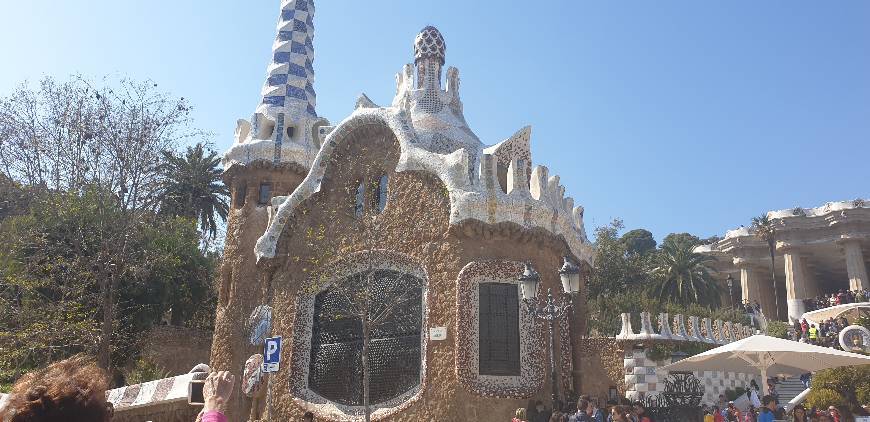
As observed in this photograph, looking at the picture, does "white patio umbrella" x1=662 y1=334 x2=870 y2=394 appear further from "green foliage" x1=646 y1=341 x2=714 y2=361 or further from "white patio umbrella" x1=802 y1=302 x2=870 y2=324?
"white patio umbrella" x1=802 y1=302 x2=870 y2=324

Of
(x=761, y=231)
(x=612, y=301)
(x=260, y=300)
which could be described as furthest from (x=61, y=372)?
(x=761, y=231)

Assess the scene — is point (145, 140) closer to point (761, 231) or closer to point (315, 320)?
point (315, 320)

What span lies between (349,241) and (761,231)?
97.2ft

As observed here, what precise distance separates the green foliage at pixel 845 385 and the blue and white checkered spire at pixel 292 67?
43.1 ft

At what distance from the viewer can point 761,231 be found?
122 feet

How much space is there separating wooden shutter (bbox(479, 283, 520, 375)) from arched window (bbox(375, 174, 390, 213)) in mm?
2895


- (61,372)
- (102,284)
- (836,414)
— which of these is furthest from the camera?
(102,284)

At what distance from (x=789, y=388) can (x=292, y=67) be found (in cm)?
1504

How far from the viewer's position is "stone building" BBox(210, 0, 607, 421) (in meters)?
12.4

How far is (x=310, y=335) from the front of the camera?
14062mm

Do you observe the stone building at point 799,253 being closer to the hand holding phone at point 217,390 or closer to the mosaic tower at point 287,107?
the mosaic tower at point 287,107

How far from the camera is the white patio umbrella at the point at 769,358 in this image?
9.38 m

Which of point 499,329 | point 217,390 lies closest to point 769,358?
point 499,329

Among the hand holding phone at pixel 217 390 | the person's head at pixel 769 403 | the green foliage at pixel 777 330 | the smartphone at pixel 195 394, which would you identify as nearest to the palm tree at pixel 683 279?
the green foliage at pixel 777 330
